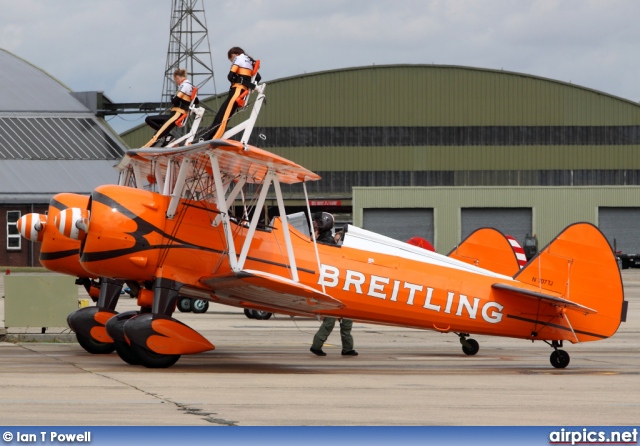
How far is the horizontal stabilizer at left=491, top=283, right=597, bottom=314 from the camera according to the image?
15680 mm

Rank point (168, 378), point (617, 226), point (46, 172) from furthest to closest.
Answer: point (617, 226) < point (46, 172) < point (168, 378)

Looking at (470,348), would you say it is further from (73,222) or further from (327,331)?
(73,222)

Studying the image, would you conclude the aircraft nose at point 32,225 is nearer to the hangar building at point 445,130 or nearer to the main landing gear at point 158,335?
the main landing gear at point 158,335

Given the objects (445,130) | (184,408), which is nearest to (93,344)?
(184,408)

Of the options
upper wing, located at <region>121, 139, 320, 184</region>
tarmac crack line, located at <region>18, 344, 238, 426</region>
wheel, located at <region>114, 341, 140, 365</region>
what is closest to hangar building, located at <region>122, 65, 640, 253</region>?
upper wing, located at <region>121, 139, 320, 184</region>

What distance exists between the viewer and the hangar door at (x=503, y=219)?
71.2 metres

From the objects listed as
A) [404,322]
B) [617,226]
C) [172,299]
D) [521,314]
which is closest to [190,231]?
[172,299]

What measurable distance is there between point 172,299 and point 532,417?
19.8 feet

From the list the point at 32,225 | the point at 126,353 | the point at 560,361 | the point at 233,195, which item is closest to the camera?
the point at 126,353

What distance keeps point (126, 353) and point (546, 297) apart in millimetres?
6167

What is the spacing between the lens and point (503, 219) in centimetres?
7156

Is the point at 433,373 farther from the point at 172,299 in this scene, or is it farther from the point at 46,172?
the point at 46,172

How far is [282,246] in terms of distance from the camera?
15641 millimetres

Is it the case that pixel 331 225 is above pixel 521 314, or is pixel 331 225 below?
above
